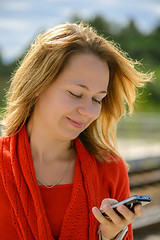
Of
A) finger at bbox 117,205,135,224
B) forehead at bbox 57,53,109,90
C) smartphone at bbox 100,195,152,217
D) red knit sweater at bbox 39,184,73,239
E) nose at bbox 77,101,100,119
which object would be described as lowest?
red knit sweater at bbox 39,184,73,239

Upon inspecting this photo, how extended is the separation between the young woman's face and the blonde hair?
5 cm

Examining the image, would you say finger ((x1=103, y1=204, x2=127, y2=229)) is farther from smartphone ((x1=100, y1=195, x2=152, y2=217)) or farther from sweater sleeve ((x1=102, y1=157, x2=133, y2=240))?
sweater sleeve ((x1=102, y1=157, x2=133, y2=240))

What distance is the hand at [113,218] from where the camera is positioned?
169cm

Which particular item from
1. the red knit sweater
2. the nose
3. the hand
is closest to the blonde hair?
the nose

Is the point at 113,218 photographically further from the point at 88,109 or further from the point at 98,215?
the point at 88,109

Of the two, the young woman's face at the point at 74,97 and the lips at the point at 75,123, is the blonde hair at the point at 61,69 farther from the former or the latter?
the lips at the point at 75,123

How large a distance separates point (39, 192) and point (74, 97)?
53 centimetres

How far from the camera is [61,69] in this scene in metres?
2.03

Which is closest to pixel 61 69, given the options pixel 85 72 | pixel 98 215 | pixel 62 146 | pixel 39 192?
pixel 85 72

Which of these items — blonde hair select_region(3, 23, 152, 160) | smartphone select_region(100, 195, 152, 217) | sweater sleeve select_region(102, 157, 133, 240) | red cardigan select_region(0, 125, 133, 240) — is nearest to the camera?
smartphone select_region(100, 195, 152, 217)

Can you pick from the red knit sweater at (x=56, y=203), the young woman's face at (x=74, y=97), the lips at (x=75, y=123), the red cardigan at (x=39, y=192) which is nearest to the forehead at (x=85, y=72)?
the young woman's face at (x=74, y=97)

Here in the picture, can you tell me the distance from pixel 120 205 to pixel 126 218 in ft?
0.26

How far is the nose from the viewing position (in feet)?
6.46

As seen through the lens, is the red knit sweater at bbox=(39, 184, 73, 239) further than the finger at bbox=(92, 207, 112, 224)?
Yes
